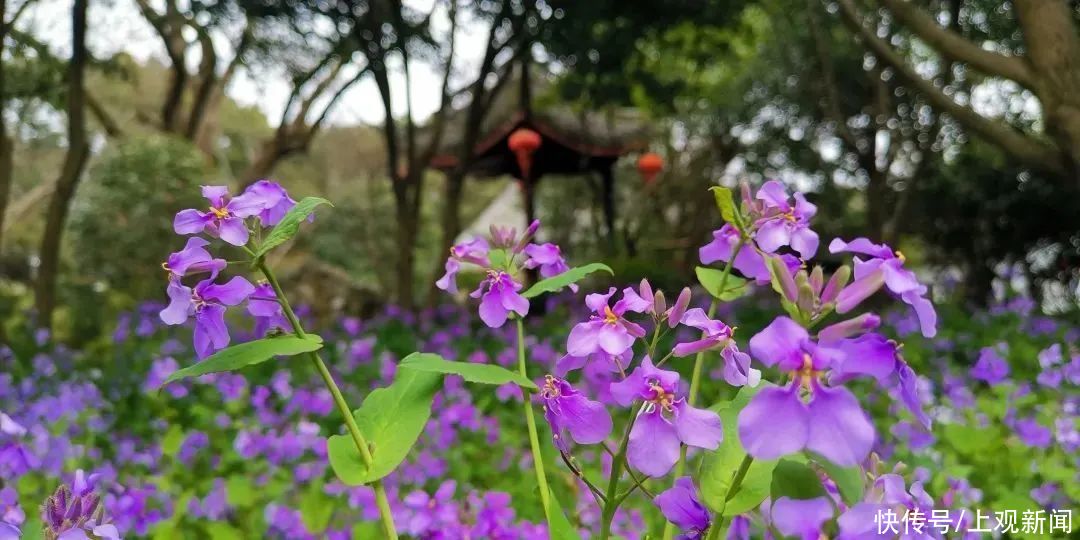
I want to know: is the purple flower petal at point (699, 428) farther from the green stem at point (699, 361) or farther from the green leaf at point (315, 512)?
the green leaf at point (315, 512)

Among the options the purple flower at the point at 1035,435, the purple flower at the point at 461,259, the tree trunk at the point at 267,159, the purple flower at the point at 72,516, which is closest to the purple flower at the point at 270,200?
the purple flower at the point at 461,259

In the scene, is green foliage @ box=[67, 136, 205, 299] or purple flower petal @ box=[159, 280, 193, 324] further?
green foliage @ box=[67, 136, 205, 299]

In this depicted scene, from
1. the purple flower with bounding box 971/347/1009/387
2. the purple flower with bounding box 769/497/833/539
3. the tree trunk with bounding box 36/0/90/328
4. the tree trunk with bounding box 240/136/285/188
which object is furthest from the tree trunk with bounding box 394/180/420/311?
the purple flower with bounding box 769/497/833/539

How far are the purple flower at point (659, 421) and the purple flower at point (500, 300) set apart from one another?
0.78 ft

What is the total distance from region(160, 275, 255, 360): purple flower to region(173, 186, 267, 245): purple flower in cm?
5

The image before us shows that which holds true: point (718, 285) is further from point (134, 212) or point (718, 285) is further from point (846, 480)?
point (134, 212)

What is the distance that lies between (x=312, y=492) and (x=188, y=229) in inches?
54.8

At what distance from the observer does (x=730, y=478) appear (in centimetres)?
70

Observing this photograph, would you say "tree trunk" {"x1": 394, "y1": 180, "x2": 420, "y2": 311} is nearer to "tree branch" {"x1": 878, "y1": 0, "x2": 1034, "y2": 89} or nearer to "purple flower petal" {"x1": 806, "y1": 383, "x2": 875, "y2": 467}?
"tree branch" {"x1": 878, "y1": 0, "x2": 1034, "y2": 89}

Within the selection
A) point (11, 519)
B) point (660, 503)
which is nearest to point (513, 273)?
point (660, 503)

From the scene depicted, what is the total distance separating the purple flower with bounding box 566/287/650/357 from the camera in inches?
29.3

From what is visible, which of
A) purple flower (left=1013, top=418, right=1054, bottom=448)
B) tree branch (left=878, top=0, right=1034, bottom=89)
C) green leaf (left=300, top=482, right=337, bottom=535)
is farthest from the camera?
tree branch (left=878, top=0, right=1034, bottom=89)

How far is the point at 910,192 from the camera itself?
7.16 meters

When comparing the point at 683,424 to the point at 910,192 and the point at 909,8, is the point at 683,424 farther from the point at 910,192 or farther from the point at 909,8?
the point at 910,192
